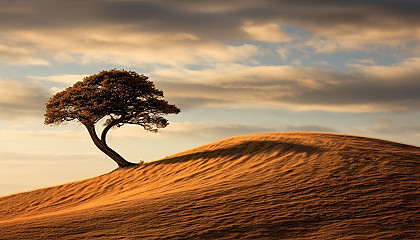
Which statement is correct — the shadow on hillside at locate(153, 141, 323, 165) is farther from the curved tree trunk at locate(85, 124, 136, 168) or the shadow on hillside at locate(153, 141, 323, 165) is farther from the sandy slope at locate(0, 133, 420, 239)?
the curved tree trunk at locate(85, 124, 136, 168)

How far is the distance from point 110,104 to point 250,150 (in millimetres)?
11367

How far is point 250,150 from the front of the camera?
31.5 m

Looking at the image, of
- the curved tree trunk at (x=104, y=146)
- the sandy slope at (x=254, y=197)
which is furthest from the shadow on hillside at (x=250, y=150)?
the curved tree trunk at (x=104, y=146)

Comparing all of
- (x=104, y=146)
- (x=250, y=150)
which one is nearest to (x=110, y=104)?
(x=104, y=146)

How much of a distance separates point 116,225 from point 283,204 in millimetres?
7233

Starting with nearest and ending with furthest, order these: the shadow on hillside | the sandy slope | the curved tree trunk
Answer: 1. the sandy slope
2. the shadow on hillside
3. the curved tree trunk

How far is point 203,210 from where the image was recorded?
68.9 ft

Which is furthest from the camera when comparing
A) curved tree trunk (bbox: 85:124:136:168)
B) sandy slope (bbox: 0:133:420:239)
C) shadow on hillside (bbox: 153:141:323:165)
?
curved tree trunk (bbox: 85:124:136:168)

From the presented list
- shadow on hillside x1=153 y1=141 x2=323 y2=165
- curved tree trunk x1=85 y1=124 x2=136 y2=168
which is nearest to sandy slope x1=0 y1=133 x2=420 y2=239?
shadow on hillside x1=153 y1=141 x2=323 y2=165

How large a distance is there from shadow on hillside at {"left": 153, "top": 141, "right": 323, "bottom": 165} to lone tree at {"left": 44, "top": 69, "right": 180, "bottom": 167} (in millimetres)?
4739

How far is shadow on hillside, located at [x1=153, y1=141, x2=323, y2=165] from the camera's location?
30.2m

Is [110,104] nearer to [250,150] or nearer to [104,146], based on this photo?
[104,146]

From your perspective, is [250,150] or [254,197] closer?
[254,197]

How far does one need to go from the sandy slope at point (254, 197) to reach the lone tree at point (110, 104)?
4854mm
